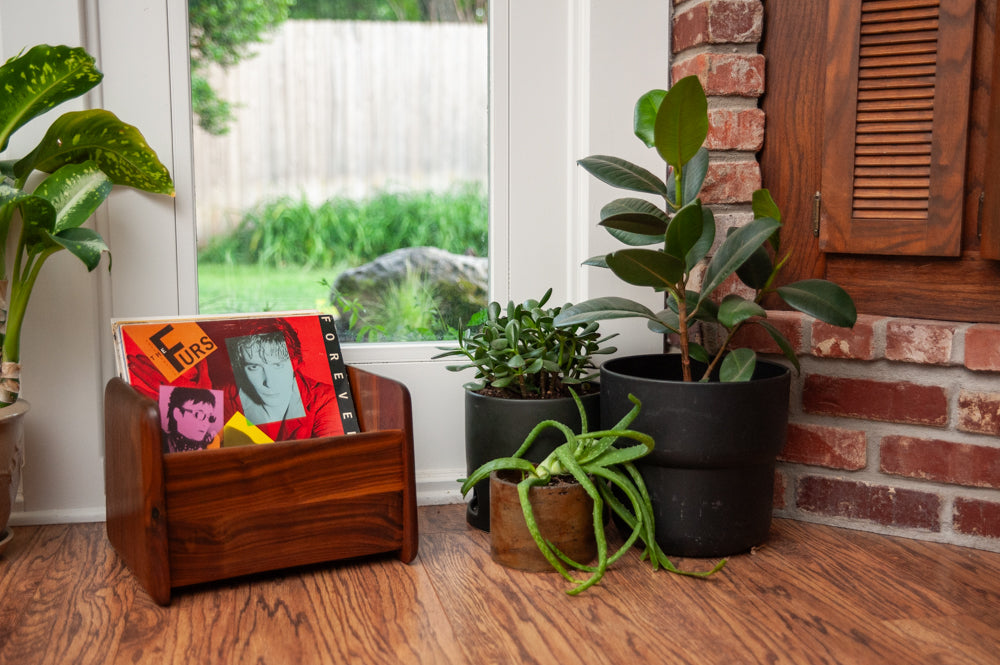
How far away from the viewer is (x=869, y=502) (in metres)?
1.59

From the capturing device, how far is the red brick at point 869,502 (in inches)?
60.8

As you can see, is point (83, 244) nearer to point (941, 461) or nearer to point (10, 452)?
point (10, 452)

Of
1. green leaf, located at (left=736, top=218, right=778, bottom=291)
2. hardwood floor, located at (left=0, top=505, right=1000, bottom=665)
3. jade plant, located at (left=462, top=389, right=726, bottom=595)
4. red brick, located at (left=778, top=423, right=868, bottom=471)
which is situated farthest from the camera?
red brick, located at (left=778, top=423, right=868, bottom=471)

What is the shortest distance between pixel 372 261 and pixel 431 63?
414 millimetres

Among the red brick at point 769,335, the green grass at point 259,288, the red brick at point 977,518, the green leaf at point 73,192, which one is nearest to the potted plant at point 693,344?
the red brick at point 769,335

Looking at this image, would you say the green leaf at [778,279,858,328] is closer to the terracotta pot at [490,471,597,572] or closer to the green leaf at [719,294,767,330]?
the green leaf at [719,294,767,330]

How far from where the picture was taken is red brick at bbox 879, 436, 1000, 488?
1.49m

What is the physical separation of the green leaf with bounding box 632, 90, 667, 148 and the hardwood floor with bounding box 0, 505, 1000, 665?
2.35 ft

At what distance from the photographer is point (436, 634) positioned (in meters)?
1.20

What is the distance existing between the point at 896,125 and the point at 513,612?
3.43 feet

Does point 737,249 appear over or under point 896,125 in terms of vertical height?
under

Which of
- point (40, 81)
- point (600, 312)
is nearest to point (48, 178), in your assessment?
point (40, 81)

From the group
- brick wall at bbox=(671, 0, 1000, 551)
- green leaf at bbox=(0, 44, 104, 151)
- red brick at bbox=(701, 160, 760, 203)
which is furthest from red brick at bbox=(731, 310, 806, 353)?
green leaf at bbox=(0, 44, 104, 151)

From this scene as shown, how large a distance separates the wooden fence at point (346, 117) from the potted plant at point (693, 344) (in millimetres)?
427
